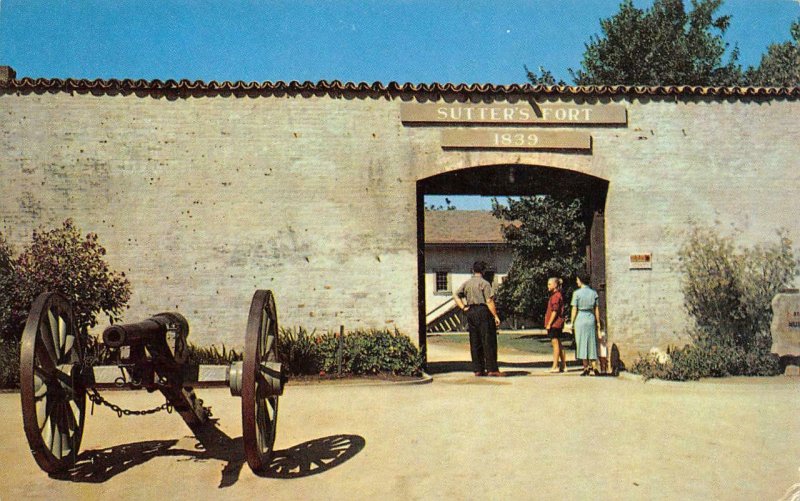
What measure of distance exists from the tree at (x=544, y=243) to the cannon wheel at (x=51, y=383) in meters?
17.6

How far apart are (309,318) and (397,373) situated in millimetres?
1623

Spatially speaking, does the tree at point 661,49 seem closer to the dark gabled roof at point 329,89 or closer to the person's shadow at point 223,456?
the dark gabled roof at point 329,89

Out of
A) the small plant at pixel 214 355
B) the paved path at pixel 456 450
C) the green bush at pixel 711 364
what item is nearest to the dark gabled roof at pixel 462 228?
the green bush at pixel 711 364

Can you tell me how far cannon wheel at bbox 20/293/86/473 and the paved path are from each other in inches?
12.0

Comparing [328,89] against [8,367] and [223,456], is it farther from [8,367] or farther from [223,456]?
[223,456]

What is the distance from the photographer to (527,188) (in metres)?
13.2

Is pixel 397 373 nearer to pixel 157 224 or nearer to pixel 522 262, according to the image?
pixel 157 224

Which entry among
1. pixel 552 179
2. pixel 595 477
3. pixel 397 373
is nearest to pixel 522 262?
pixel 552 179

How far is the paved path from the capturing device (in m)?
5.28

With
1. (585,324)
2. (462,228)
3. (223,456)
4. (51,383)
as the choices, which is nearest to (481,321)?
(585,324)

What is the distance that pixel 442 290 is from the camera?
36.3m

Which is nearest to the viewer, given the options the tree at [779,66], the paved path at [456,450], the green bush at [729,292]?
the paved path at [456,450]

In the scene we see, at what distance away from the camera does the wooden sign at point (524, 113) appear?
11.6 meters

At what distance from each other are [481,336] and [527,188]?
11.3 ft
